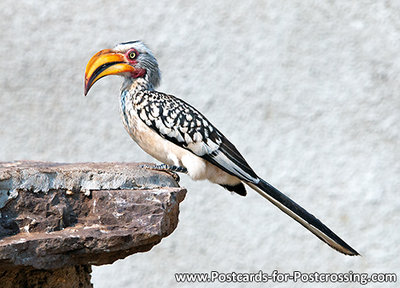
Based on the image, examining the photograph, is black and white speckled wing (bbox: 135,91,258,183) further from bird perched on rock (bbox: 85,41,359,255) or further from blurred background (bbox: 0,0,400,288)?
blurred background (bbox: 0,0,400,288)

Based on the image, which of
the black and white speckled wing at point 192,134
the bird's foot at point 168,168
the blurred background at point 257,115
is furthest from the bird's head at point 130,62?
the blurred background at point 257,115

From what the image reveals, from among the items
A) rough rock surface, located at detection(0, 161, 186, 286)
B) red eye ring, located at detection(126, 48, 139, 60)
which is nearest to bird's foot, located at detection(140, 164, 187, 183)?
rough rock surface, located at detection(0, 161, 186, 286)

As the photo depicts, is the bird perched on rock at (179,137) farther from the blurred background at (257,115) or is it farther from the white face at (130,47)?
the blurred background at (257,115)

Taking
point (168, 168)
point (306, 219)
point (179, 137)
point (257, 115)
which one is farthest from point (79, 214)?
point (257, 115)

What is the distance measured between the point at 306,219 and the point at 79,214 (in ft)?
3.03

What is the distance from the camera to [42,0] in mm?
4543

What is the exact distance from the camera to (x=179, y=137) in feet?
9.12

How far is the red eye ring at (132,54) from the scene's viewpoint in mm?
2926

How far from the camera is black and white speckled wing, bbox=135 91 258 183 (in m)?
2.75

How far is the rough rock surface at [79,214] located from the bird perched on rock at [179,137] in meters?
0.49

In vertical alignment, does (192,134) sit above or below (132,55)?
below

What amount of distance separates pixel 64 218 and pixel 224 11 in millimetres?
2543

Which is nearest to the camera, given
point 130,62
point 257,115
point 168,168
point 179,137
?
point 168,168

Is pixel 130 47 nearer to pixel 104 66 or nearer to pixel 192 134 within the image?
pixel 104 66
